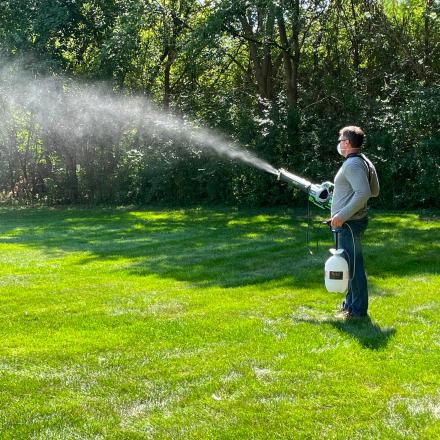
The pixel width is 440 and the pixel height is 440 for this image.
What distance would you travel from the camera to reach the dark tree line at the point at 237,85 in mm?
15133

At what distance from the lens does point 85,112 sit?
19.6 meters

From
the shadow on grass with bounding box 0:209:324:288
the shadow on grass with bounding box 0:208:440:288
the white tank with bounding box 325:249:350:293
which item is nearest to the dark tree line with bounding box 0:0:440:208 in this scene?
the shadow on grass with bounding box 0:208:440:288

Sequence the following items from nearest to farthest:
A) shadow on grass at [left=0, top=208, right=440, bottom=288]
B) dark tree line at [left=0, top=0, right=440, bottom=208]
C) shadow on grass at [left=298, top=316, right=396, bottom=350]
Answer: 1. shadow on grass at [left=298, top=316, right=396, bottom=350]
2. shadow on grass at [left=0, top=208, right=440, bottom=288]
3. dark tree line at [left=0, top=0, right=440, bottom=208]

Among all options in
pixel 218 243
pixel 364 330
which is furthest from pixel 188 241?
pixel 364 330

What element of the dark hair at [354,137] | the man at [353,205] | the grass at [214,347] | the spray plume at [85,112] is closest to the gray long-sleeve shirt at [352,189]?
the man at [353,205]

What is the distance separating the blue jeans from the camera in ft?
18.6

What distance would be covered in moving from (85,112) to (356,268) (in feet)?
49.6

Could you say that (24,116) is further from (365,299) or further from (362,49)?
(365,299)

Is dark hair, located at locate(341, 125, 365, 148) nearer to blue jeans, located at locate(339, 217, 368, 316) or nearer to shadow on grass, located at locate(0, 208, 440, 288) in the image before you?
blue jeans, located at locate(339, 217, 368, 316)

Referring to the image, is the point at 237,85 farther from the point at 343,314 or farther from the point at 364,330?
the point at 364,330

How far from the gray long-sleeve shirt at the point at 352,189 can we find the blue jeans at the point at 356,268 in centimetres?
10

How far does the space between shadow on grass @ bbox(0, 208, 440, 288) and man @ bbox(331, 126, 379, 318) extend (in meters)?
1.51

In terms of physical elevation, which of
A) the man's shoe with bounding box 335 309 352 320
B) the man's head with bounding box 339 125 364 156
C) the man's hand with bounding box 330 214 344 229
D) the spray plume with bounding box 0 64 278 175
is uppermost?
the spray plume with bounding box 0 64 278 175

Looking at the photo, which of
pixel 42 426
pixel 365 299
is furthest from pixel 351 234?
pixel 42 426
